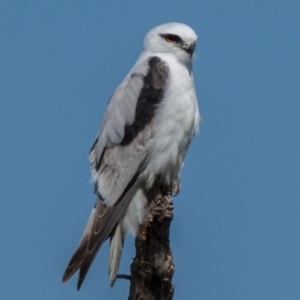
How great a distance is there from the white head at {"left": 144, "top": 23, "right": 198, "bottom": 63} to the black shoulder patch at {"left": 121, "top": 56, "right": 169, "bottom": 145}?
1.24 feet

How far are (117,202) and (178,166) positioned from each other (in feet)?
1.74

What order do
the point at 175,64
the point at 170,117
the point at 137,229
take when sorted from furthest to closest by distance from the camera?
the point at 175,64 < the point at 170,117 < the point at 137,229

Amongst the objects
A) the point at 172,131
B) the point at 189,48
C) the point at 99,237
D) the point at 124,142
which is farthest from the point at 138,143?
the point at 189,48

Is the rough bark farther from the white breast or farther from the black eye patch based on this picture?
the black eye patch

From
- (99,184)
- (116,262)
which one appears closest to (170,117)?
(99,184)

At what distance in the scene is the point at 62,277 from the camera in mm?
5094

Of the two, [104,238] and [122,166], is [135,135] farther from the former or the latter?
[104,238]

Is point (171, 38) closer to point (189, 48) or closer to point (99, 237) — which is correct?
point (189, 48)

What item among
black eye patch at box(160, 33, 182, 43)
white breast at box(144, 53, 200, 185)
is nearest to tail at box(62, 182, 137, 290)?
white breast at box(144, 53, 200, 185)

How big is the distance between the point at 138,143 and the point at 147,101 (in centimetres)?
31

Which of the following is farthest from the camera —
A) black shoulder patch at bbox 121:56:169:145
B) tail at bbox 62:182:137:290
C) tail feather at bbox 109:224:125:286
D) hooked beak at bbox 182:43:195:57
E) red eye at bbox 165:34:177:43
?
red eye at bbox 165:34:177:43

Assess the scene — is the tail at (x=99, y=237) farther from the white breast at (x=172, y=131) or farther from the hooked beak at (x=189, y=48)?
the hooked beak at (x=189, y=48)

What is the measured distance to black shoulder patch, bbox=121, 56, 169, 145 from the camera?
229 inches

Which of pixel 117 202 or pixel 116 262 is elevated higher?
pixel 117 202
